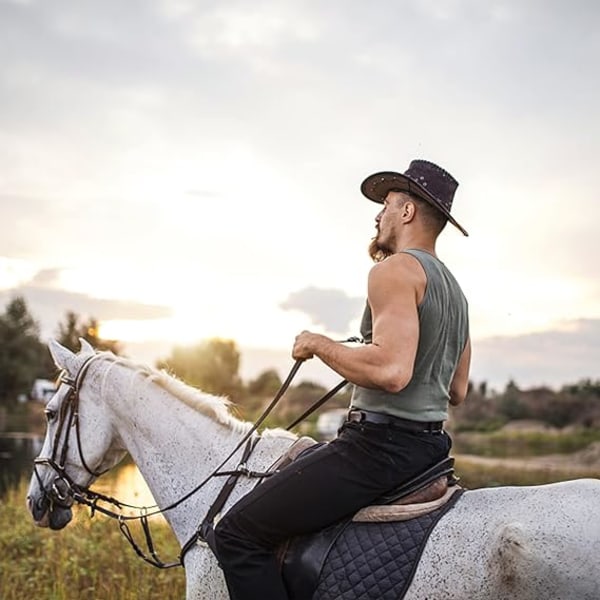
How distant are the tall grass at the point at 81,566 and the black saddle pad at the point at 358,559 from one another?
11.1 ft

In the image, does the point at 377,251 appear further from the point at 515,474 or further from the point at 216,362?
the point at 216,362

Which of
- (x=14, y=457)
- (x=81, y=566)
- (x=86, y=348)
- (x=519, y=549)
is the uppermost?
(x=86, y=348)

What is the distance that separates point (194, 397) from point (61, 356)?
35.1 inches

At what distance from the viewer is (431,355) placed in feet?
13.3

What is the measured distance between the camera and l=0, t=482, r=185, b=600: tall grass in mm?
8477

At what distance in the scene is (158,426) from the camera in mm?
5031

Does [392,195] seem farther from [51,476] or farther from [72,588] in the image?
[72,588]

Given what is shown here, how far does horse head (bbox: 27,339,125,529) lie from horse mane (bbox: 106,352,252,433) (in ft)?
0.80

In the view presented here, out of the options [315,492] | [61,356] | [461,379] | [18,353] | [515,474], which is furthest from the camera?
[18,353]

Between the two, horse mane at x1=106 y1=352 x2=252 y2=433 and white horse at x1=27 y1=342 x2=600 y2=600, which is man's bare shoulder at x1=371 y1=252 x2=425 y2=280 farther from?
horse mane at x1=106 y1=352 x2=252 y2=433

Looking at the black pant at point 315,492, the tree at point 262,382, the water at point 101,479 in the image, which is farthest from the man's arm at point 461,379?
the tree at point 262,382

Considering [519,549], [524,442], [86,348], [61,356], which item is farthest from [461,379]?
[524,442]

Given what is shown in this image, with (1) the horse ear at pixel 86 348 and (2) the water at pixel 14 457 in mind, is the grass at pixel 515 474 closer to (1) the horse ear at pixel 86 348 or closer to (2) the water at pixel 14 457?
(2) the water at pixel 14 457

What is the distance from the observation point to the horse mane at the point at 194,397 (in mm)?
5027
